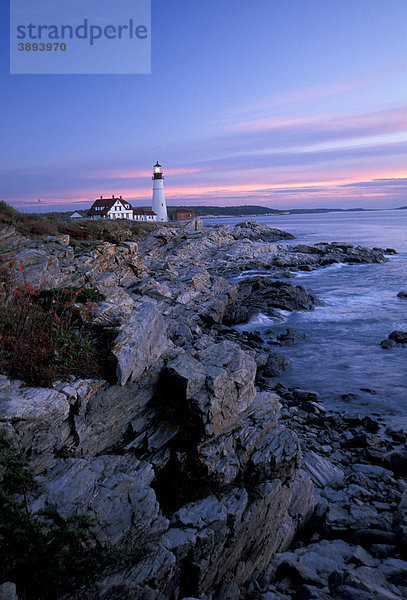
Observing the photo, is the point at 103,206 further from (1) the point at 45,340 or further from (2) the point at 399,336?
(1) the point at 45,340

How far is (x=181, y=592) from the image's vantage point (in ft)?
20.4

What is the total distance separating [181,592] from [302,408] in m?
9.60

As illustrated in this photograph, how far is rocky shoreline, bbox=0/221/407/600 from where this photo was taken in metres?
5.80

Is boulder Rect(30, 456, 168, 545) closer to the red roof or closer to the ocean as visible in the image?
the ocean

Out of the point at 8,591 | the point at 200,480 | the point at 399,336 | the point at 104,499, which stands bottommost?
the point at 399,336

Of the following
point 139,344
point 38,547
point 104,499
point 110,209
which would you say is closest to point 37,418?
point 104,499

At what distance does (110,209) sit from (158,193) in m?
15.1

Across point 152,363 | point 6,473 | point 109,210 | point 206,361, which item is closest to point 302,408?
point 206,361

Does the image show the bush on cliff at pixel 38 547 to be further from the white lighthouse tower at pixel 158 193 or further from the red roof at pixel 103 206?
the white lighthouse tower at pixel 158 193

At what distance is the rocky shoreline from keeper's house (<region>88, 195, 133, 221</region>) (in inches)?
3138

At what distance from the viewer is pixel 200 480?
726cm

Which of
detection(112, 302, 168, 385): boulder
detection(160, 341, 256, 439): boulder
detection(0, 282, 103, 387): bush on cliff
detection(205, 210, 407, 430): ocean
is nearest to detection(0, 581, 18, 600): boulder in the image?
detection(0, 282, 103, 387): bush on cliff

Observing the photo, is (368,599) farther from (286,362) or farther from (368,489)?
(286,362)

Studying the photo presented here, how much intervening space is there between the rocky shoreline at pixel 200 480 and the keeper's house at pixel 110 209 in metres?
79.7
